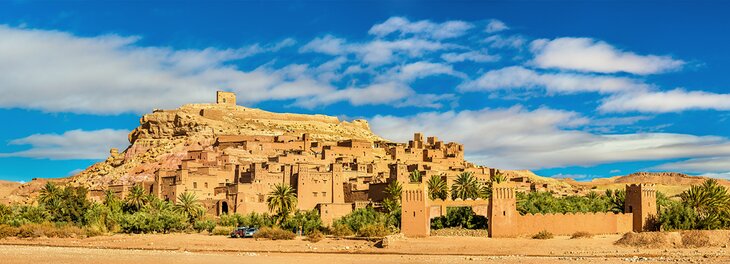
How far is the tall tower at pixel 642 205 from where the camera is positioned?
41625mm

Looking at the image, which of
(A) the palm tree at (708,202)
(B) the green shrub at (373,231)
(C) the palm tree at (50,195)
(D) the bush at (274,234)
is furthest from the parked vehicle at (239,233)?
(A) the palm tree at (708,202)

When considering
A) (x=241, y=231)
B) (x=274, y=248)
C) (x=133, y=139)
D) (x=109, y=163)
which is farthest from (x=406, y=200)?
(x=133, y=139)

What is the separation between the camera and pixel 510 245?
37406 millimetres

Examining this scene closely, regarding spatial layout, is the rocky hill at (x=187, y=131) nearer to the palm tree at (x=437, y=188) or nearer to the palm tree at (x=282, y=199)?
the palm tree at (x=282, y=199)

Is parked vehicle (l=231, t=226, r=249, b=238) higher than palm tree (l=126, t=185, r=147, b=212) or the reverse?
the reverse

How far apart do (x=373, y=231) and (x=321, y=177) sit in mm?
15263

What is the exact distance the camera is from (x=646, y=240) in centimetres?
3662

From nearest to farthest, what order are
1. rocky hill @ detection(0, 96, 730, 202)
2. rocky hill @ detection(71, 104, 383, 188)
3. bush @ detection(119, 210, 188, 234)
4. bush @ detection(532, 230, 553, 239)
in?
bush @ detection(532, 230, 553, 239)
bush @ detection(119, 210, 188, 234)
rocky hill @ detection(0, 96, 730, 202)
rocky hill @ detection(71, 104, 383, 188)

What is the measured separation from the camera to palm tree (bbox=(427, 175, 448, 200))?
58.3 metres

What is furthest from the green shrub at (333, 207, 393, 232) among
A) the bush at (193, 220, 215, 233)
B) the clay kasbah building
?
the bush at (193, 220, 215, 233)

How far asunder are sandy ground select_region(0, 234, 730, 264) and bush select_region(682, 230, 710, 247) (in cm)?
73

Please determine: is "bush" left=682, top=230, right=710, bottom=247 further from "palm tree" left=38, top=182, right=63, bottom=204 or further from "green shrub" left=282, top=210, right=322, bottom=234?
"palm tree" left=38, top=182, right=63, bottom=204

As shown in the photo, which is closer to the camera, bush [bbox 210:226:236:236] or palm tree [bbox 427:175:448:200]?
bush [bbox 210:226:236:236]

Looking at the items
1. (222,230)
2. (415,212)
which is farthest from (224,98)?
(415,212)
